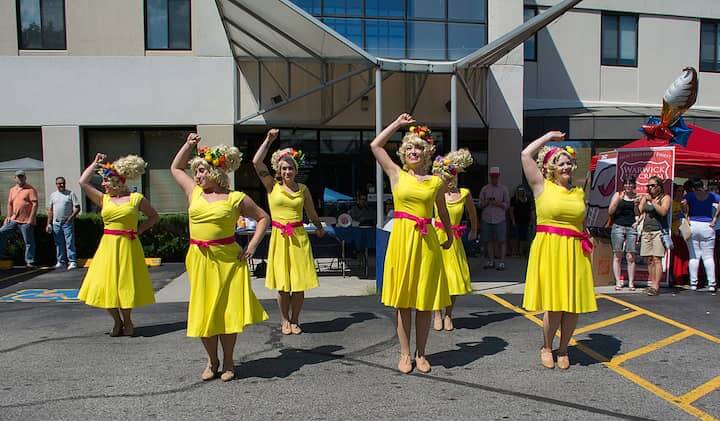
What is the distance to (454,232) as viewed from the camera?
258 inches

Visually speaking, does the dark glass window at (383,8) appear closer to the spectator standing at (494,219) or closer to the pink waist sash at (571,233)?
the spectator standing at (494,219)

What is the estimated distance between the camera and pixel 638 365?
17.1 feet

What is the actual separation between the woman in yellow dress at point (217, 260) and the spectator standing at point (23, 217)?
8.27 meters

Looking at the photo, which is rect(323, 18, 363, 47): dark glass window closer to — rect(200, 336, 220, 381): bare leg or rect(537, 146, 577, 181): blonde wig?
rect(537, 146, 577, 181): blonde wig

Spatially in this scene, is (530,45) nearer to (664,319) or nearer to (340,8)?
(340,8)

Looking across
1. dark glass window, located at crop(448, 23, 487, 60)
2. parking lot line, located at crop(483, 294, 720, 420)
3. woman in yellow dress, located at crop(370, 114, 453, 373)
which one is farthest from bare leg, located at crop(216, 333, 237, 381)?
dark glass window, located at crop(448, 23, 487, 60)

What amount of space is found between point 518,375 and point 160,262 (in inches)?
350

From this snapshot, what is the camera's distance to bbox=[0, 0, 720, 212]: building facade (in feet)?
41.8

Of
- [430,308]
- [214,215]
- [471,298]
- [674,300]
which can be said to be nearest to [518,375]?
[430,308]

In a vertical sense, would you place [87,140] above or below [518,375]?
above

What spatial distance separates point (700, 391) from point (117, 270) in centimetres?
535

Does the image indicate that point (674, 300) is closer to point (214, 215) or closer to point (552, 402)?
point (552, 402)

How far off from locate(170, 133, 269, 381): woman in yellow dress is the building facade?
25.2 feet

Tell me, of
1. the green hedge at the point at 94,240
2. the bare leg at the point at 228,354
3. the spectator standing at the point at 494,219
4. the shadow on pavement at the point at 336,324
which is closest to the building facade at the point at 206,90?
the green hedge at the point at 94,240
